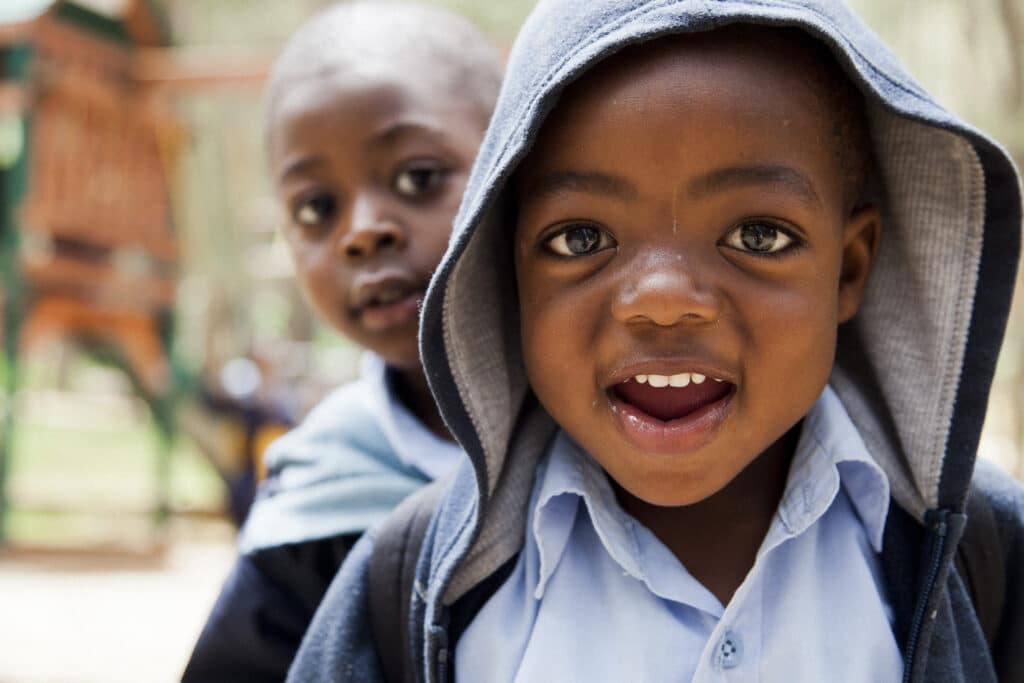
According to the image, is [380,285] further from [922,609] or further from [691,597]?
[922,609]

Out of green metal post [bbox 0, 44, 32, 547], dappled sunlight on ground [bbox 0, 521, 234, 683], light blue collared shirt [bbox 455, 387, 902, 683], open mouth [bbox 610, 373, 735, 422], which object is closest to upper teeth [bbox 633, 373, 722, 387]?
open mouth [bbox 610, 373, 735, 422]

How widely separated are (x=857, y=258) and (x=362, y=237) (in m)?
0.88

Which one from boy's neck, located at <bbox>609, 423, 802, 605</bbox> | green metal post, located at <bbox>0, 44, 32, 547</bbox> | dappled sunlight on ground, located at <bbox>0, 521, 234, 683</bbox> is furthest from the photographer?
green metal post, located at <bbox>0, 44, 32, 547</bbox>

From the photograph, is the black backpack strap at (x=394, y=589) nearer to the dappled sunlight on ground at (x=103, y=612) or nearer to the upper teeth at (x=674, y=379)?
the upper teeth at (x=674, y=379)

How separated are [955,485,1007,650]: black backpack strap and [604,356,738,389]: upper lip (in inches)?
17.3

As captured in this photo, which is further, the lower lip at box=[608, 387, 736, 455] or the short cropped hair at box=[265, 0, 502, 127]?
the short cropped hair at box=[265, 0, 502, 127]

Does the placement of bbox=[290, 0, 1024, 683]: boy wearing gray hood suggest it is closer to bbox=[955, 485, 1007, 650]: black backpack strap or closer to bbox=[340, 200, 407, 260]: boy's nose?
bbox=[955, 485, 1007, 650]: black backpack strap

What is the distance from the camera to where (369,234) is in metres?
1.87

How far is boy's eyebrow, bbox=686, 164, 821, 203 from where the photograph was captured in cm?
123

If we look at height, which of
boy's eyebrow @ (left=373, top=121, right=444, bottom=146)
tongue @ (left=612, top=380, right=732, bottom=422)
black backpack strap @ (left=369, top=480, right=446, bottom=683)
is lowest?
black backpack strap @ (left=369, top=480, right=446, bottom=683)

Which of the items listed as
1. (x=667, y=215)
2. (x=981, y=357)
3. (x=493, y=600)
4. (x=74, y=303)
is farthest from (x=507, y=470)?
(x=74, y=303)

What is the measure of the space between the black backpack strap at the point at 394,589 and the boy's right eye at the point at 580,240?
427 mm

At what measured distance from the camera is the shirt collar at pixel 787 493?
1381 millimetres

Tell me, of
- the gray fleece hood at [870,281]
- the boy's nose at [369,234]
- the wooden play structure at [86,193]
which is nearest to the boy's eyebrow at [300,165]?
the boy's nose at [369,234]
